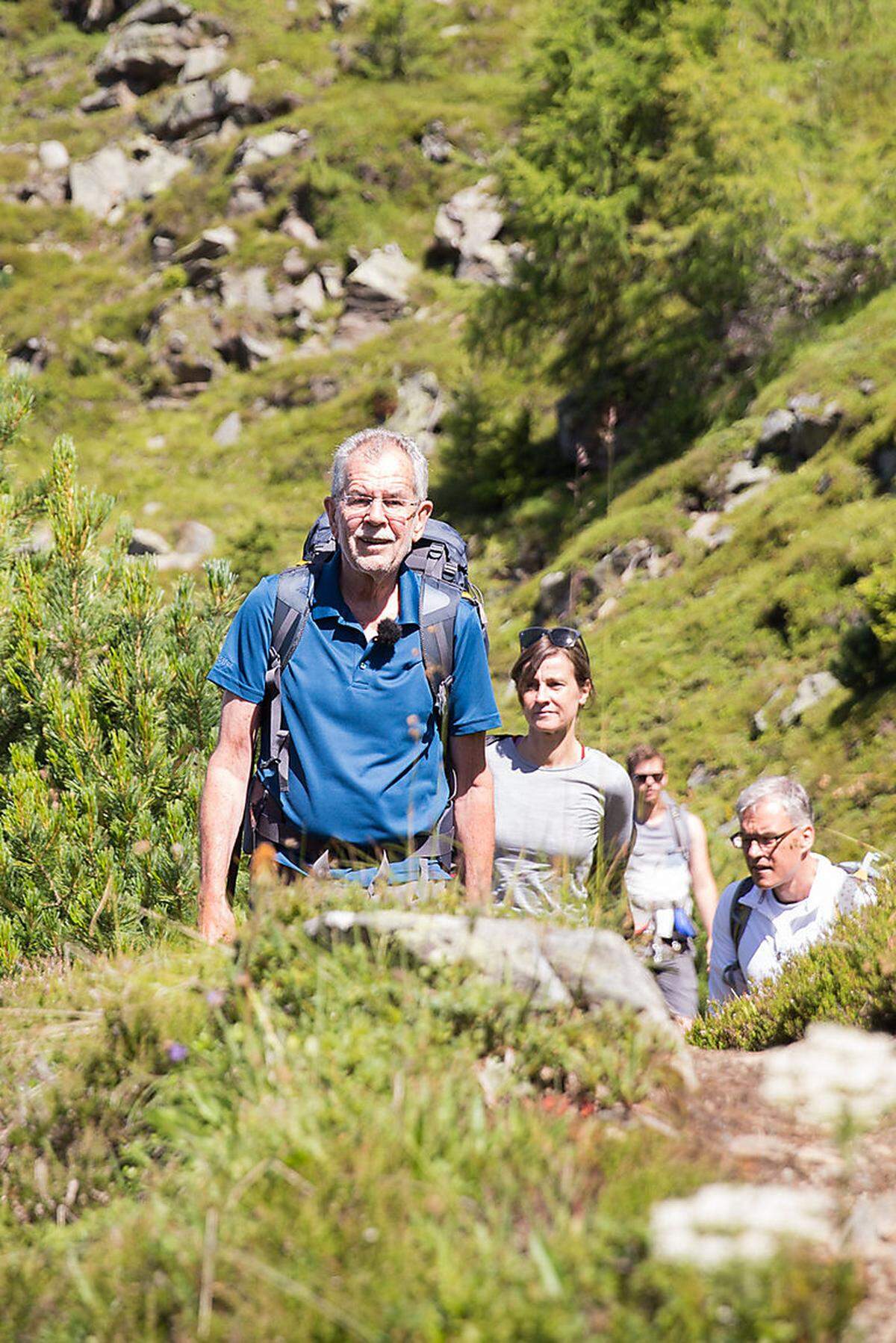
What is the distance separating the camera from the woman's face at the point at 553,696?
500 cm

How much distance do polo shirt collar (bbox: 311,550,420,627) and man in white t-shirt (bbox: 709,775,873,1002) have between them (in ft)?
7.11

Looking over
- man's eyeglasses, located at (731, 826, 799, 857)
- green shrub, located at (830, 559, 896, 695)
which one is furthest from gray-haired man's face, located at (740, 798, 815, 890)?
green shrub, located at (830, 559, 896, 695)

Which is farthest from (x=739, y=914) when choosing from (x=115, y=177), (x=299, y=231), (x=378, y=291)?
(x=115, y=177)

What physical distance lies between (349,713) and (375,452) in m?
0.87

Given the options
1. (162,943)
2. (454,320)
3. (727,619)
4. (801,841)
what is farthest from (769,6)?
(162,943)

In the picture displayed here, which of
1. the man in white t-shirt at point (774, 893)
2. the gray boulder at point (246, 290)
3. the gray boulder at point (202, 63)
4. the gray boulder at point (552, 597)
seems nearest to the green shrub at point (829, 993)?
the man in white t-shirt at point (774, 893)

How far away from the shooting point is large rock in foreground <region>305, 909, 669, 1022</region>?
283 centimetres

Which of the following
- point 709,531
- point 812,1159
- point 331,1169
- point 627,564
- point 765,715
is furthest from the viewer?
point 627,564

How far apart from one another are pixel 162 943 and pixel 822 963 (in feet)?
7.71

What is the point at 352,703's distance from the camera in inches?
148

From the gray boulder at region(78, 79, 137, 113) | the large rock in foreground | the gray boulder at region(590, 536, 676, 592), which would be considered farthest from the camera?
the gray boulder at region(78, 79, 137, 113)

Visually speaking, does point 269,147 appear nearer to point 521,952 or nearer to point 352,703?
point 352,703

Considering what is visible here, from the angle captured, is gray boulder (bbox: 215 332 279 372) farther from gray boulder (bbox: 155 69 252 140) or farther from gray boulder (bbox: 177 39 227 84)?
gray boulder (bbox: 177 39 227 84)

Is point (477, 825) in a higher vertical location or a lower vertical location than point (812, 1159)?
lower
